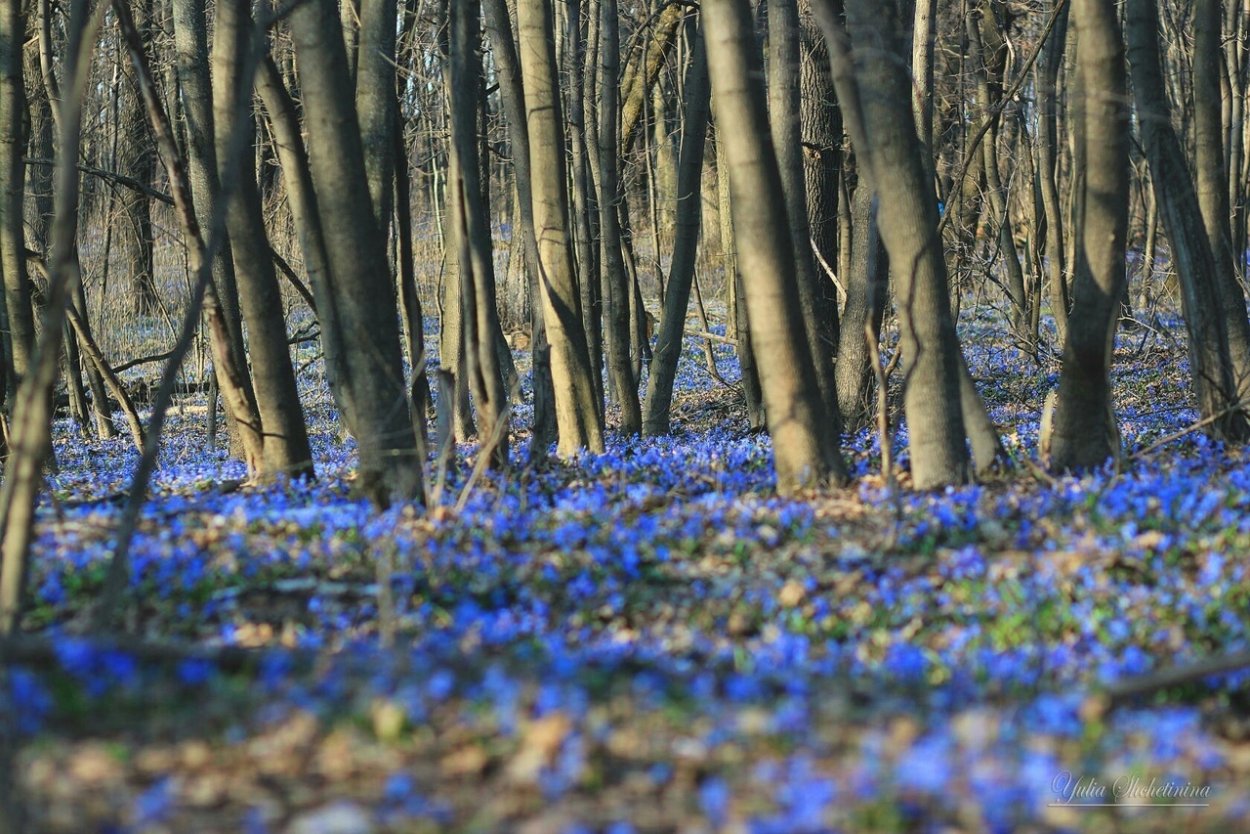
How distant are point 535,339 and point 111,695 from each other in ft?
17.8

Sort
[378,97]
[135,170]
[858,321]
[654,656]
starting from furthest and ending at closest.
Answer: [135,170] < [858,321] < [378,97] < [654,656]

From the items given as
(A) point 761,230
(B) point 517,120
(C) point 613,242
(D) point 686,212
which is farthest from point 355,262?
(C) point 613,242

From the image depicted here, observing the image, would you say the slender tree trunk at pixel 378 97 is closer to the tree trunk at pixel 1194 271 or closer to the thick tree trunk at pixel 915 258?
the thick tree trunk at pixel 915 258

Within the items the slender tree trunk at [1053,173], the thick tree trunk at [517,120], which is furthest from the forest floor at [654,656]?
the slender tree trunk at [1053,173]

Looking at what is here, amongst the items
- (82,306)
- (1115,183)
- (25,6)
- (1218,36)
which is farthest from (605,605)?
(82,306)

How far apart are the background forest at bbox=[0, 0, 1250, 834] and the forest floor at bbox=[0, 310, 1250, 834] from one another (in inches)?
0.7

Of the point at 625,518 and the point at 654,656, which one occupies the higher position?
the point at 625,518

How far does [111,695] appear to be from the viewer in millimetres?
3094

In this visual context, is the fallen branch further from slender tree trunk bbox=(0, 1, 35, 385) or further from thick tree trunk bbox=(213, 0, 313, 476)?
slender tree trunk bbox=(0, 1, 35, 385)

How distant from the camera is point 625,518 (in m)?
6.07

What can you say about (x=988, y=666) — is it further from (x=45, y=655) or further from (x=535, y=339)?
(x=535, y=339)

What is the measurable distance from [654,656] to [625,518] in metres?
1.90

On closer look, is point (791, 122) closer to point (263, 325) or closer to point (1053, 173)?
point (263, 325)

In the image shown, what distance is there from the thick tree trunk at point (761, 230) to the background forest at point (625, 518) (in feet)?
0.07
